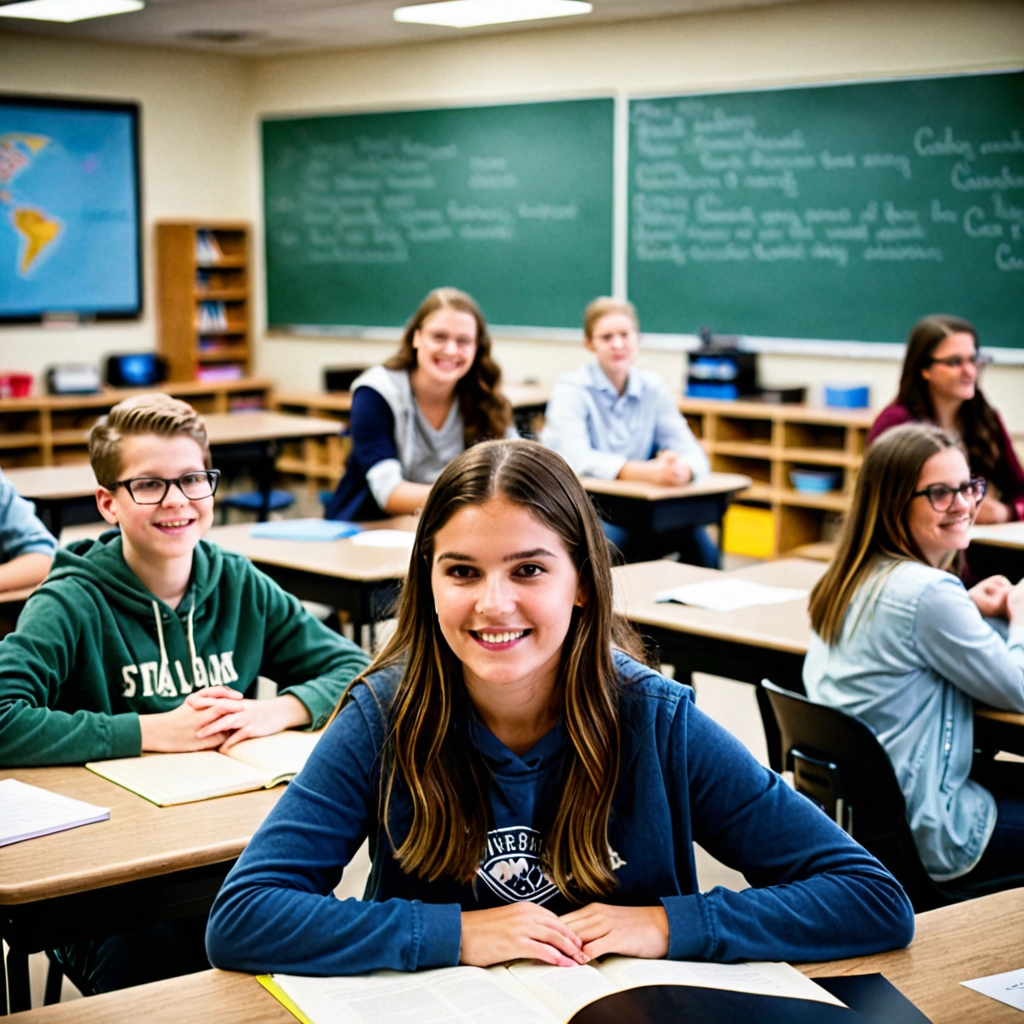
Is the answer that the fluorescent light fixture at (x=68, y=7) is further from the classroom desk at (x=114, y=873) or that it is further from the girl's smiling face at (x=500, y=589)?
the girl's smiling face at (x=500, y=589)

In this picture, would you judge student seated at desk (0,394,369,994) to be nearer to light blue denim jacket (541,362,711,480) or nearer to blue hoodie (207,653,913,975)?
blue hoodie (207,653,913,975)

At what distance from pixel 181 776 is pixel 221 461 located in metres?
4.27

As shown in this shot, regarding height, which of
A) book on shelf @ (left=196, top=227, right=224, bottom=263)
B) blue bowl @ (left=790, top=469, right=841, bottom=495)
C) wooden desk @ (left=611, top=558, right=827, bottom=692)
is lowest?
blue bowl @ (left=790, top=469, right=841, bottom=495)

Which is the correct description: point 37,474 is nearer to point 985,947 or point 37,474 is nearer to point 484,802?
point 484,802

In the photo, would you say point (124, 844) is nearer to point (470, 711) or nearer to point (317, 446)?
point (470, 711)

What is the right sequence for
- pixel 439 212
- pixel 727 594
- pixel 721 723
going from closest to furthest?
pixel 727 594 → pixel 721 723 → pixel 439 212

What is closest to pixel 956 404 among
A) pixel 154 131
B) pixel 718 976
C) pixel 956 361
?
pixel 956 361

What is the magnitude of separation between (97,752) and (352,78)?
748 centimetres

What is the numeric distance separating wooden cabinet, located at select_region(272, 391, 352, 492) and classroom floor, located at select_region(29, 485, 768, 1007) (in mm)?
685

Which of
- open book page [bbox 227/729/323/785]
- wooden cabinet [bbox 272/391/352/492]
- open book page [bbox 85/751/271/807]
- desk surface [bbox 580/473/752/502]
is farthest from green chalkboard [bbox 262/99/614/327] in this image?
open book page [bbox 85/751/271/807]

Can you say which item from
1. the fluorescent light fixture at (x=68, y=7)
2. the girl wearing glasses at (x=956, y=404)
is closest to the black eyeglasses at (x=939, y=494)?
the girl wearing glasses at (x=956, y=404)

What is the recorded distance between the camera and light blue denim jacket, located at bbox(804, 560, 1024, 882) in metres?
2.37

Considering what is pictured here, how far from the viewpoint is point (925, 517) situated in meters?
2.49

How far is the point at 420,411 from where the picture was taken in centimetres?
427
